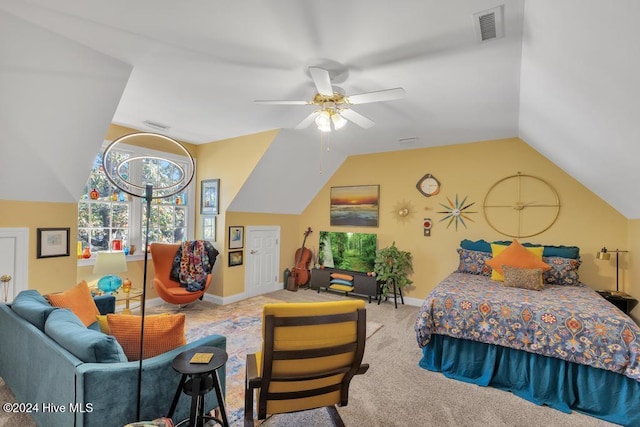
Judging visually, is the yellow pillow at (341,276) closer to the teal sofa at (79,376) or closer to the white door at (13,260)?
the teal sofa at (79,376)

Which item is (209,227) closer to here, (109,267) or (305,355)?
(109,267)

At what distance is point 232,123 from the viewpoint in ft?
12.7

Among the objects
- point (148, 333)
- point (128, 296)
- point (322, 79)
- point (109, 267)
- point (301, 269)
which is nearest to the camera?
point (148, 333)

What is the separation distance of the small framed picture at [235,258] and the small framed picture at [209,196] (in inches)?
28.4

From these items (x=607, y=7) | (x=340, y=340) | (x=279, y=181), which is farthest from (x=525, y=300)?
(x=279, y=181)

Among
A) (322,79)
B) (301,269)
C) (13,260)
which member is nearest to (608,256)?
(322,79)

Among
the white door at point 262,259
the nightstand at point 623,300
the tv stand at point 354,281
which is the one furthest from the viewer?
the white door at point 262,259

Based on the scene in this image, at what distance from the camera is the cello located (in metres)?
5.60

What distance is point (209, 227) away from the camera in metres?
4.81

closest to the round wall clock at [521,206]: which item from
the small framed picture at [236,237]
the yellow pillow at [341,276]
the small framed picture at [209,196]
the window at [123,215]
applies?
the yellow pillow at [341,276]

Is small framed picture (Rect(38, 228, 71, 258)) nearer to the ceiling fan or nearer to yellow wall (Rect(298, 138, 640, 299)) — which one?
the ceiling fan

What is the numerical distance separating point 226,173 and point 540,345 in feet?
14.2

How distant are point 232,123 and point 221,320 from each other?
262cm

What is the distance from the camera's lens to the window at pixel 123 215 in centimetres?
381
